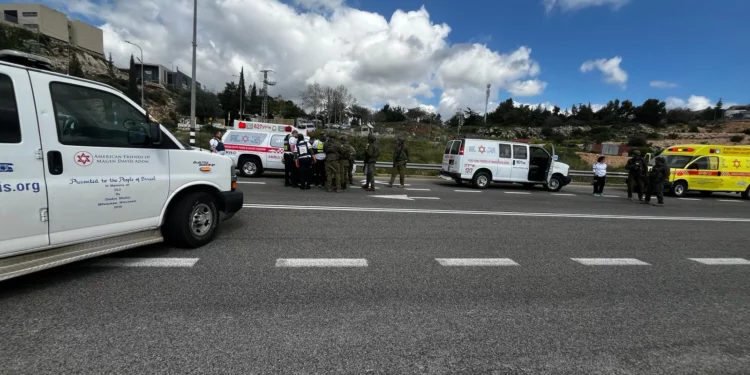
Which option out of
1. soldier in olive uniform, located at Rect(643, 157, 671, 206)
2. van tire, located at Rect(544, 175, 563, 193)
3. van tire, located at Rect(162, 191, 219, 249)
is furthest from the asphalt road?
van tire, located at Rect(544, 175, 563, 193)

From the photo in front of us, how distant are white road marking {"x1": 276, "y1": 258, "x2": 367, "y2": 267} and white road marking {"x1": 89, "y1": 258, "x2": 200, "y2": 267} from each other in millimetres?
1039

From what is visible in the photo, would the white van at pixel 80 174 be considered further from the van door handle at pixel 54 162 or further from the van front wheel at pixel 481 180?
the van front wheel at pixel 481 180

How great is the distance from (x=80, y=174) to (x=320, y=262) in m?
2.59

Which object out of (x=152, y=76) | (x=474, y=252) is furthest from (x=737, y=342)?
(x=152, y=76)

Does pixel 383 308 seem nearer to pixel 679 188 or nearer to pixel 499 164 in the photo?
pixel 499 164

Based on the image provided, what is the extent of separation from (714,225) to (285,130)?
44.1 ft

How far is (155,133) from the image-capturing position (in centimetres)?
420

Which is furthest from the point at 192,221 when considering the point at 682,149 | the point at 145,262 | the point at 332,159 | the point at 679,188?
the point at 682,149

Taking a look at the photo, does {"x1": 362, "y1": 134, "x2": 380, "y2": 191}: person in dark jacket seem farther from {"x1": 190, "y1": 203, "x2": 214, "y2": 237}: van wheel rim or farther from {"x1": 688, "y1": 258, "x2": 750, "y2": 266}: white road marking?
{"x1": 688, "y1": 258, "x2": 750, "y2": 266}: white road marking

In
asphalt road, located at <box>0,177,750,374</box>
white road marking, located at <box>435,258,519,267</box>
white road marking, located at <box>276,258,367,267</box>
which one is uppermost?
white road marking, located at <box>276,258,367,267</box>

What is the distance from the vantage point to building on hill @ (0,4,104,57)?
8681 cm

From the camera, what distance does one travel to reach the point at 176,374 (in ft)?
7.44

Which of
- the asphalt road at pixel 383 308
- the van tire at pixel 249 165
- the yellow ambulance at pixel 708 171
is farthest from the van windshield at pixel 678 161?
the van tire at pixel 249 165

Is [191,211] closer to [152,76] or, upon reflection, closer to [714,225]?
[714,225]
